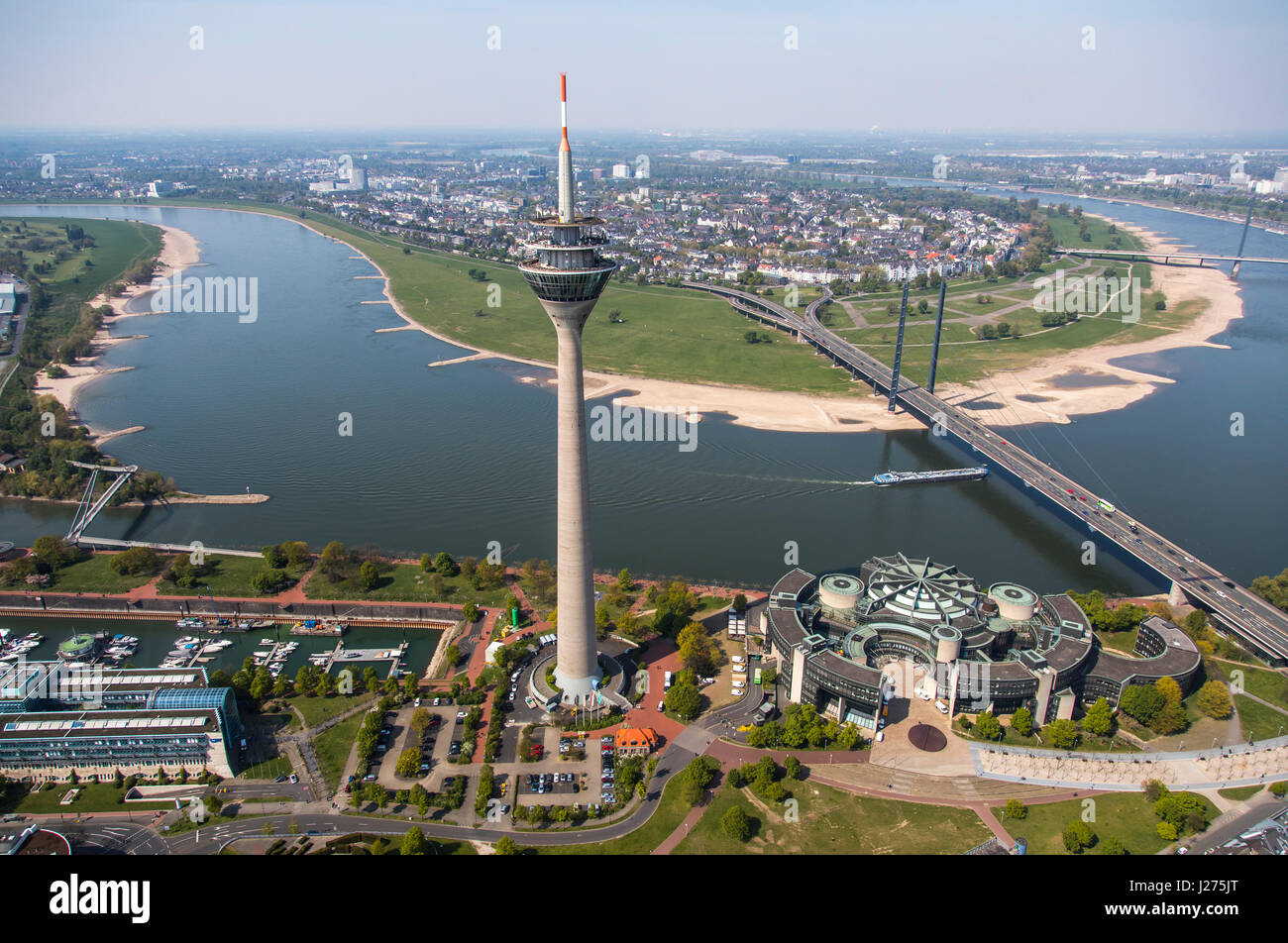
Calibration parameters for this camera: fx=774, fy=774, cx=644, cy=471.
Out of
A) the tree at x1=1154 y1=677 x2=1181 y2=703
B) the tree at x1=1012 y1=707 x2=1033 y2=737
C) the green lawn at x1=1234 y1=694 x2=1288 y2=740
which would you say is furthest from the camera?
the tree at x1=1154 y1=677 x2=1181 y2=703

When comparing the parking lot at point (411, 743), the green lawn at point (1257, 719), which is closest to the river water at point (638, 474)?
the green lawn at point (1257, 719)

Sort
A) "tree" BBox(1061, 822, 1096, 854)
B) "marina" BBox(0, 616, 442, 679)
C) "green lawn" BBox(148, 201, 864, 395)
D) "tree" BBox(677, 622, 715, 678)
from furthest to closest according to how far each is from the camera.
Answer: "green lawn" BBox(148, 201, 864, 395) → "marina" BBox(0, 616, 442, 679) → "tree" BBox(677, 622, 715, 678) → "tree" BBox(1061, 822, 1096, 854)

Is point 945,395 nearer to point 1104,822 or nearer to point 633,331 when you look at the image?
point 633,331

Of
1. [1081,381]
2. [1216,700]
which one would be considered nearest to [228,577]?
[1216,700]

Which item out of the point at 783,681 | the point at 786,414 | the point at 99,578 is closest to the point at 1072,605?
the point at 783,681

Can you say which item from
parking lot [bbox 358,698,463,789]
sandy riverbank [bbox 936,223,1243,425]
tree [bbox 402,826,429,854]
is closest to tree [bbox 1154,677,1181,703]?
parking lot [bbox 358,698,463,789]

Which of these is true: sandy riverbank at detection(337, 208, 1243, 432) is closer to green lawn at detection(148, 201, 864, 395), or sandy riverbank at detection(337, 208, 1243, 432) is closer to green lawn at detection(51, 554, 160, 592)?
green lawn at detection(148, 201, 864, 395)
